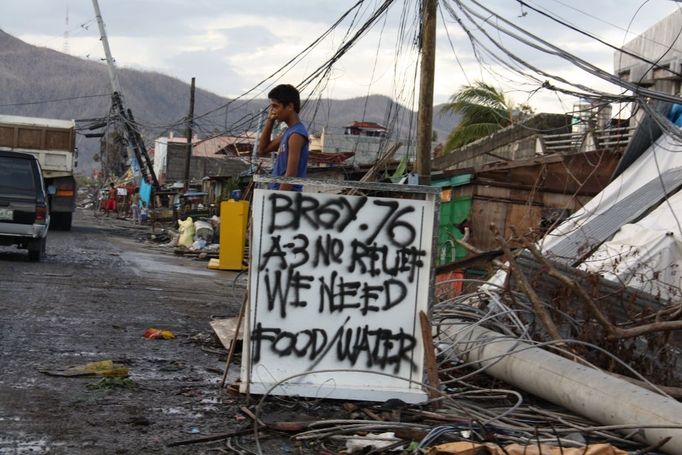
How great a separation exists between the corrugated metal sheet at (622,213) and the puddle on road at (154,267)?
821 centimetres

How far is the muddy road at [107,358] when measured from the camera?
17.3 feet

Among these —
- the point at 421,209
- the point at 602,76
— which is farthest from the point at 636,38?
the point at 421,209

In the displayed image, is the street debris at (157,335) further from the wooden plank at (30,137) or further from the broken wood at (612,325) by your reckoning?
the wooden plank at (30,137)

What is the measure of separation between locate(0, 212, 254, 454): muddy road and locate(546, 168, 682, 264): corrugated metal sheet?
4412 millimetres

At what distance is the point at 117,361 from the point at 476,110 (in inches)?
1333

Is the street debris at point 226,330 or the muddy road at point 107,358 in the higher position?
the street debris at point 226,330

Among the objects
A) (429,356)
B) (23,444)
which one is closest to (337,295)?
(429,356)

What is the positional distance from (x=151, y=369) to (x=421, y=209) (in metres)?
2.58

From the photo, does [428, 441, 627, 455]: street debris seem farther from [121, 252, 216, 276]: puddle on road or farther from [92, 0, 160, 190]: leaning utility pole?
[92, 0, 160, 190]: leaning utility pole

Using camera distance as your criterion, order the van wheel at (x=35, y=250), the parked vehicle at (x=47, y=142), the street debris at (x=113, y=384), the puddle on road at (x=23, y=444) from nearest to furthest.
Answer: the puddle on road at (x=23, y=444) < the street debris at (x=113, y=384) < the van wheel at (x=35, y=250) < the parked vehicle at (x=47, y=142)

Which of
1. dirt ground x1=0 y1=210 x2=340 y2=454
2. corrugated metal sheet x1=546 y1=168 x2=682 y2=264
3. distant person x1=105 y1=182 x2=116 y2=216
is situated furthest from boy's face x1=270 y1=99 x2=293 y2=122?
distant person x1=105 y1=182 x2=116 y2=216

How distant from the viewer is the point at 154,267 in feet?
62.8

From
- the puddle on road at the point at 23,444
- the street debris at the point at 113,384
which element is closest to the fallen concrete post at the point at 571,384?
the street debris at the point at 113,384

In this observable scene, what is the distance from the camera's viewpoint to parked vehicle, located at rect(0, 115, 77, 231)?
2942cm
